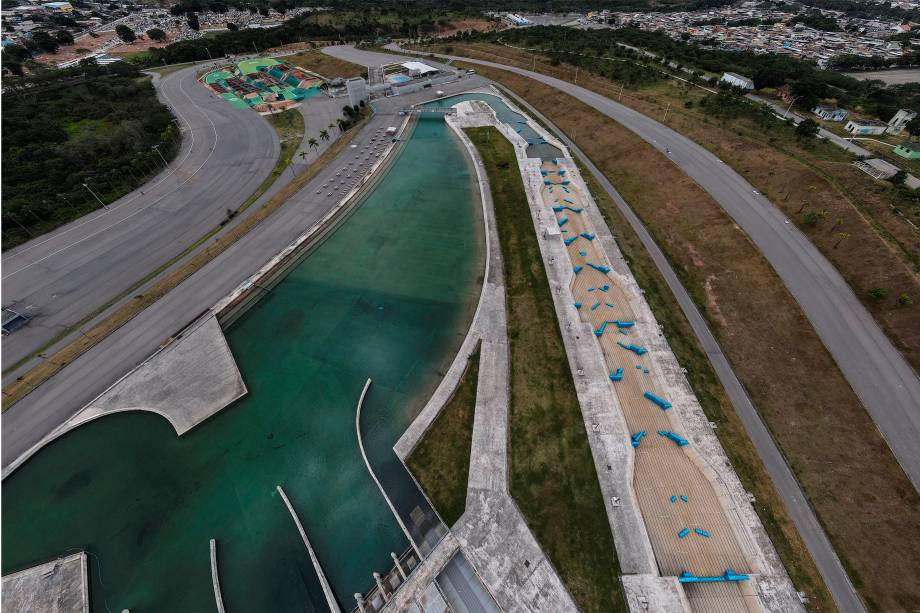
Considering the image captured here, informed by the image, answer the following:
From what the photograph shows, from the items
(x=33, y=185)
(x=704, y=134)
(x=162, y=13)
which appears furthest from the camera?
(x=162, y=13)

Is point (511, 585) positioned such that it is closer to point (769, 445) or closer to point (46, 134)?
point (769, 445)

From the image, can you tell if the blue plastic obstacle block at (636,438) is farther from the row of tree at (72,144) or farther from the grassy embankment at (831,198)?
the row of tree at (72,144)

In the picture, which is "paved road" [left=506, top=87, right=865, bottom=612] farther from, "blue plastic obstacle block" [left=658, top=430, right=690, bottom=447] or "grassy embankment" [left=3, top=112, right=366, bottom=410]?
"grassy embankment" [left=3, top=112, right=366, bottom=410]

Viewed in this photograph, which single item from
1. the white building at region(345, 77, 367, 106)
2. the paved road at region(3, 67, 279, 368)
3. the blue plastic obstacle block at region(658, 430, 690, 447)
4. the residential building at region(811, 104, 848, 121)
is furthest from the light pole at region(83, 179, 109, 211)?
the residential building at region(811, 104, 848, 121)

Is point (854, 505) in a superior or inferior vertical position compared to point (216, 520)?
superior

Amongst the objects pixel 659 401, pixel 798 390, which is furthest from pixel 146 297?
pixel 798 390

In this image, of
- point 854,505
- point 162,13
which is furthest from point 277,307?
point 162,13

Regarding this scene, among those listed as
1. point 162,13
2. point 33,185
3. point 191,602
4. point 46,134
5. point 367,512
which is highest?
point 162,13
